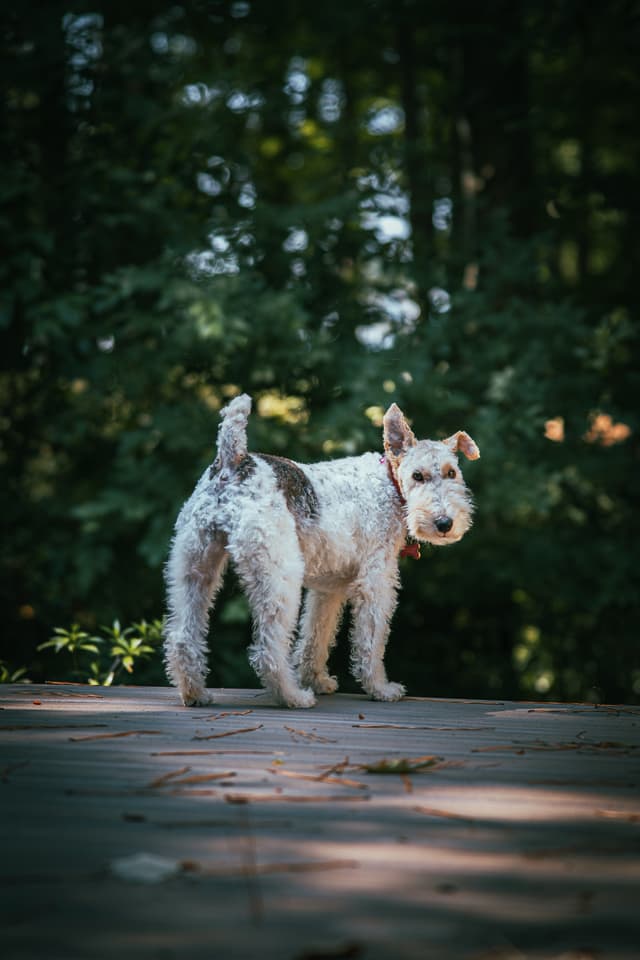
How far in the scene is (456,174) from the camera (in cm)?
1389

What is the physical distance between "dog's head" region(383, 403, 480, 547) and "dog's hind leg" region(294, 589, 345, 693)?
709mm

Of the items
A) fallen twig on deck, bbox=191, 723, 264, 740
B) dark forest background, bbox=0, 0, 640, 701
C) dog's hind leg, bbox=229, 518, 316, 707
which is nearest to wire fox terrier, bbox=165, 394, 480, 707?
dog's hind leg, bbox=229, 518, 316, 707

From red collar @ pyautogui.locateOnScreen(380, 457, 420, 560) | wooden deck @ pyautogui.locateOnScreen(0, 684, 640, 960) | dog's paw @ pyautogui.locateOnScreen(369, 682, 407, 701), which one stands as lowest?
dog's paw @ pyautogui.locateOnScreen(369, 682, 407, 701)

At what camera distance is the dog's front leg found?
16.4 ft

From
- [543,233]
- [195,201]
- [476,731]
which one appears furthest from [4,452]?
[476,731]

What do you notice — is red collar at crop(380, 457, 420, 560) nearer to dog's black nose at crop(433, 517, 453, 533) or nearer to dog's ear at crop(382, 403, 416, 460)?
dog's ear at crop(382, 403, 416, 460)

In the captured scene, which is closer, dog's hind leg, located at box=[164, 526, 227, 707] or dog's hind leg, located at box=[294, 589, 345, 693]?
dog's hind leg, located at box=[164, 526, 227, 707]

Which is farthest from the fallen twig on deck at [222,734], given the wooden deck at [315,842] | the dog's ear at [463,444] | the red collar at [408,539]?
the dog's ear at [463,444]

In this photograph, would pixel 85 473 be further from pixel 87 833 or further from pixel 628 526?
pixel 87 833

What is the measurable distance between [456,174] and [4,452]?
23.3ft

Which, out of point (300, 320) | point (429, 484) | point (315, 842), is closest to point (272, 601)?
point (429, 484)

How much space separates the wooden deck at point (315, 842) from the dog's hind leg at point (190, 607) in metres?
0.65

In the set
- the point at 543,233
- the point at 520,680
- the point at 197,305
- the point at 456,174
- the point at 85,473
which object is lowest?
the point at 520,680

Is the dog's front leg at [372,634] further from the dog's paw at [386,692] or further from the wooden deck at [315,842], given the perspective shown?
the wooden deck at [315,842]
